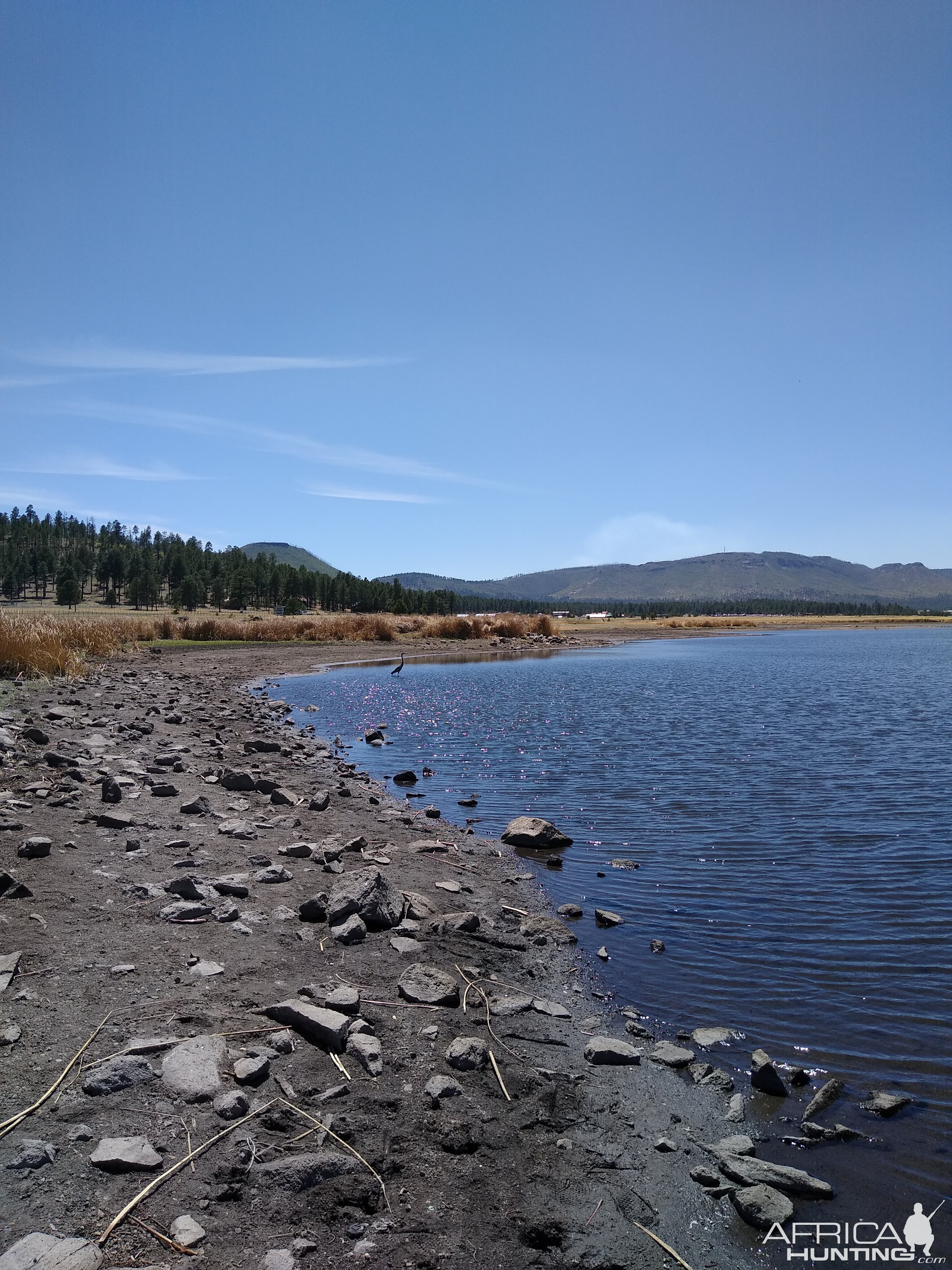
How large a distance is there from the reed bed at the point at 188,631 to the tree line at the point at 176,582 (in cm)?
3852

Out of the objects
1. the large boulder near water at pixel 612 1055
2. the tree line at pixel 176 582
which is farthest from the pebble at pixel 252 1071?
the tree line at pixel 176 582

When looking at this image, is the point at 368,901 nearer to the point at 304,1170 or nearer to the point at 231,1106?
the point at 231,1106

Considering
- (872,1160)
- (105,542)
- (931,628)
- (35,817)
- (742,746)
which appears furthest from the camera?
(105,542)

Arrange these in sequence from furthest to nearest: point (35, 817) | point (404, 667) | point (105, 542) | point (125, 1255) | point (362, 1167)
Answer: point (105, 542) < point (404, 667) < point (35, 817) < point (362, 1167) < point (125, 1255)

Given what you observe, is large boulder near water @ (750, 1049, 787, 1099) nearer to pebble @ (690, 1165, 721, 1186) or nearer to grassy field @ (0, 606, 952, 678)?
pebble @ (690, 1165, 721, 1186)

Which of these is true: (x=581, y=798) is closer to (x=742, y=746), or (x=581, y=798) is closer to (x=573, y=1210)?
(x=742, y=746)

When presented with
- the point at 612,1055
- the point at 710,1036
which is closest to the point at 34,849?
the point at 612,1055

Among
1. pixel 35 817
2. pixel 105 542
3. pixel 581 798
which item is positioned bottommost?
pixel 581 798

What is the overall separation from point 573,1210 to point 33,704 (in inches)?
711

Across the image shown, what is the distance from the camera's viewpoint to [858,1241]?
14.4ft

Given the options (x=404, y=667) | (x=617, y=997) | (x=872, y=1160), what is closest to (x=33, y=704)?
(x=617, y=997)

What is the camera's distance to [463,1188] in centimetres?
421

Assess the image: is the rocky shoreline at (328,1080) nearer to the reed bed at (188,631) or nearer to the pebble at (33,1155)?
the pebble at (33,1155)

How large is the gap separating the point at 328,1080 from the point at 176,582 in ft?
534
